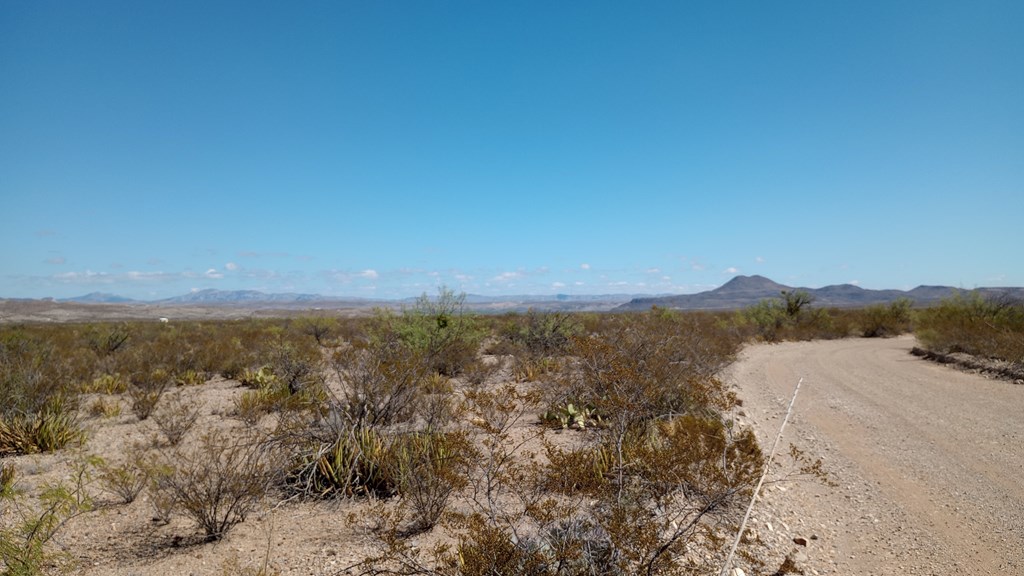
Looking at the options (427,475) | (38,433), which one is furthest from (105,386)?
(427,475)

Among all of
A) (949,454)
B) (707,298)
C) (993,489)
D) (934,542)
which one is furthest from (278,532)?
(707,298)

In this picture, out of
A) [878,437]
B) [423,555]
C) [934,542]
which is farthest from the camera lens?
[878,437]

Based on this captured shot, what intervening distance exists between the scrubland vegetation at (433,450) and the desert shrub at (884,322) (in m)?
18.8

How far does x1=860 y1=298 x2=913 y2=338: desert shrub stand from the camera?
3244cm

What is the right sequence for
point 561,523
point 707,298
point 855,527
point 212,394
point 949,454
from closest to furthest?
point 561,523 → point 855,527 → point 949,454 → point 212,394 → point 707,298

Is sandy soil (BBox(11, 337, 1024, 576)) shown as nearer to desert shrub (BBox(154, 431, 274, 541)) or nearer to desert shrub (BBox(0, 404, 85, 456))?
desert shrub (BBox(154, 431, 274, 541))

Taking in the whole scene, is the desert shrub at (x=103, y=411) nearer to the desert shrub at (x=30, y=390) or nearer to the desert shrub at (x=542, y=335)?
the desert shrub at (x=30, y=390)

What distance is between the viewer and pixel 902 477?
6766 mm

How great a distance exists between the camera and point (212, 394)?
12516mm

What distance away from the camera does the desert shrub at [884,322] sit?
32.4 metres

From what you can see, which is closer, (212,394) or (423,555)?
(423,555)

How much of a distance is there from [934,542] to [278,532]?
686 centimetres

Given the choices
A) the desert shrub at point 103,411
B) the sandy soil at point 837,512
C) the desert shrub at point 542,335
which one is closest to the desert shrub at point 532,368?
the desert shrub at point 542,335

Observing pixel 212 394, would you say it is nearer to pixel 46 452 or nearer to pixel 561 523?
pixel 46 452
